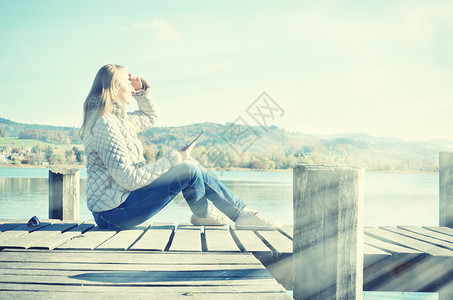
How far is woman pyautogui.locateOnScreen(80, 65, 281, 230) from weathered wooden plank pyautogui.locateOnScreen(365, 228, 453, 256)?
58.2 inches

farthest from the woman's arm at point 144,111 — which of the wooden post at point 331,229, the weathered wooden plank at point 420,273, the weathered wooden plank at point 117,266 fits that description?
the weathered wooden plank at point 420,273

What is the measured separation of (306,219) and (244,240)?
1112 mm

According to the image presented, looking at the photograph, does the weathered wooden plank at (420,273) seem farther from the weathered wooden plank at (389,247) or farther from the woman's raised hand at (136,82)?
the woman's raised hand at (136,82)

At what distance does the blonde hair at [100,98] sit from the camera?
3236 millimetres

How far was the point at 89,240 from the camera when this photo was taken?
301 centimetres

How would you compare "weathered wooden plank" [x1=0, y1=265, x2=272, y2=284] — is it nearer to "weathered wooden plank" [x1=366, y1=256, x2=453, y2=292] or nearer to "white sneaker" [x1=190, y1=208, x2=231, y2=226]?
"weathered wooden plank" [x1=366, y1=256, x2=453, y2=292]

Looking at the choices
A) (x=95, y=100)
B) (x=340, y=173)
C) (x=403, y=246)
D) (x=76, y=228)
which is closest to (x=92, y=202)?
(x=76, y=228)

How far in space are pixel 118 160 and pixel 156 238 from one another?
2.15ft

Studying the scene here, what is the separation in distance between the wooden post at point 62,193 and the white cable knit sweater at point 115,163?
127 centimetres

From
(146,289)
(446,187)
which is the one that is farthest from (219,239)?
(446,187)

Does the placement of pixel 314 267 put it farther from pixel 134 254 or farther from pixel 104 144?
pixel 104 144

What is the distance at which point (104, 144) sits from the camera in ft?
10.2

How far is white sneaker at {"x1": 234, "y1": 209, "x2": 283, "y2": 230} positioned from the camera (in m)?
3.64

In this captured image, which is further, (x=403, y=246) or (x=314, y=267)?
(x=403, y=246)
